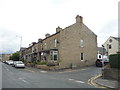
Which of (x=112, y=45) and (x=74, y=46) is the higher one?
(x=112, y=45)

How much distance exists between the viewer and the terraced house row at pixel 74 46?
34438 millimetres

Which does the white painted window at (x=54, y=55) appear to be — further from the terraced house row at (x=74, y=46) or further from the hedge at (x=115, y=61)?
the hedge at (x=115, y=61)

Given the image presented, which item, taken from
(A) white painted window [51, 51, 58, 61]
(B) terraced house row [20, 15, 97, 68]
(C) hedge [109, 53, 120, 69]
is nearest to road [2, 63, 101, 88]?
(C) hedge [109, 53, 120, 69]

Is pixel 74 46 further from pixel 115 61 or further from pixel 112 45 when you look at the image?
pixel 112 45

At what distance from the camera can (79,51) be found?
36281 millimetres

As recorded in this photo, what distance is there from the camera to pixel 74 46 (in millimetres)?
35906

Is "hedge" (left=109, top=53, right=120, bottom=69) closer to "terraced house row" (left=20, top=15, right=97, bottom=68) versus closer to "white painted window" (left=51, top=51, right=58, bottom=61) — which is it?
"terraced house row" (left=20, top=15, right=97, bottom=68)

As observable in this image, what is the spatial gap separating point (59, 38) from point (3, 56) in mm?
164620

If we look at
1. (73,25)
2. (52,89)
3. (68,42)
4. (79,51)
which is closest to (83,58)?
(79,51)

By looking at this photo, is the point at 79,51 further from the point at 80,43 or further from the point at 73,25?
the point at 73,25

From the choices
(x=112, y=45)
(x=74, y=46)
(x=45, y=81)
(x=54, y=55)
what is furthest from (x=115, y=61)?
(x=112, y=45)

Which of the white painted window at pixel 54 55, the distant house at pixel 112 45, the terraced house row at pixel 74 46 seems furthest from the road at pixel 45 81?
the distant house at pixel 112 45

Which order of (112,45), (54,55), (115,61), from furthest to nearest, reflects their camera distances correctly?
1. (112,45)
2. (54,55)
3. (115,61)

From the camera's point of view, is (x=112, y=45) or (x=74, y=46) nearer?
(x=74, y=46)
